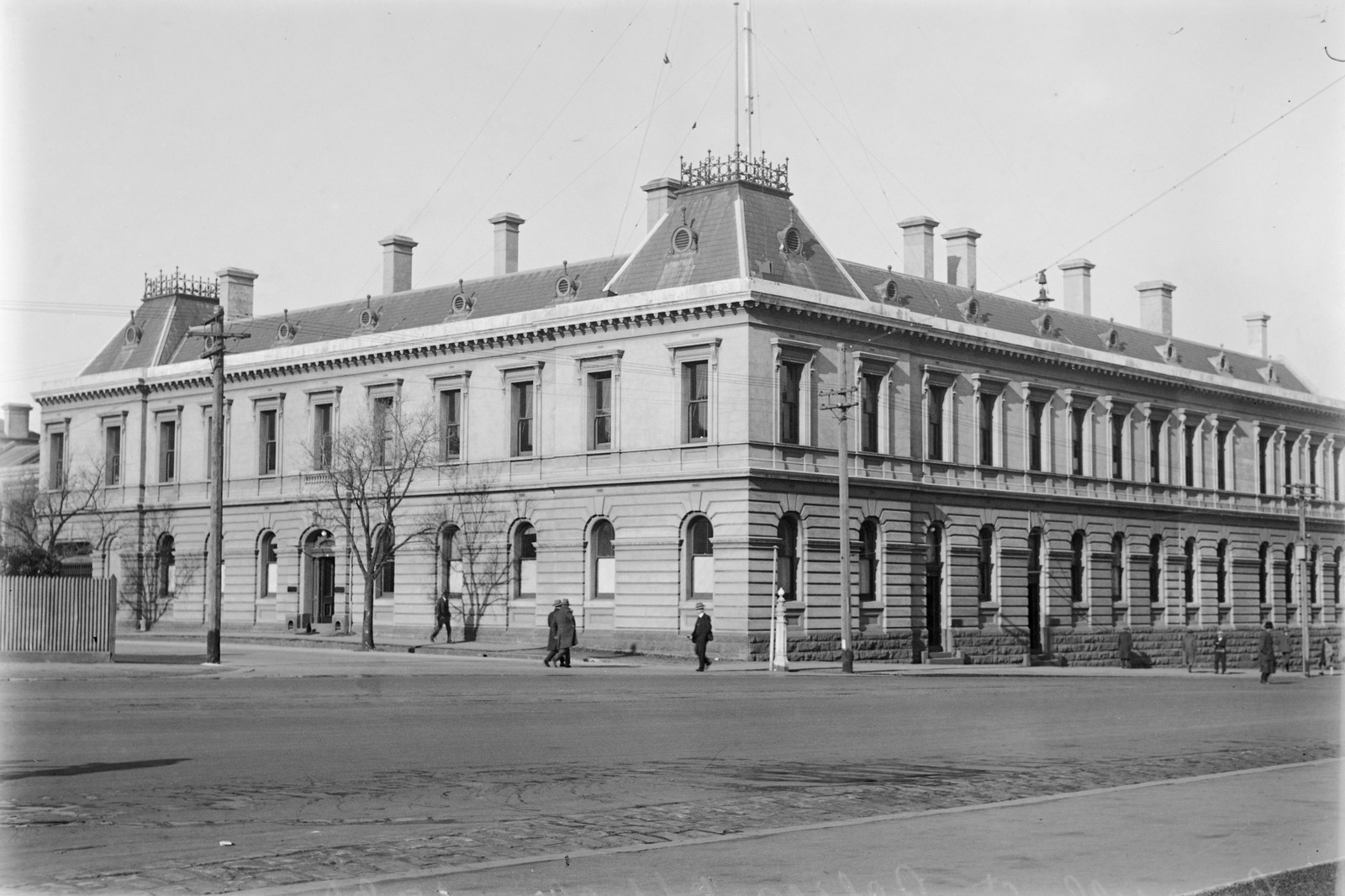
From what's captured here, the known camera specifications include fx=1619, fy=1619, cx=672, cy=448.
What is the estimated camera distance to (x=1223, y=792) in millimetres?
14023

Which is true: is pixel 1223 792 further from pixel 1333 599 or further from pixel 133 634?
pixel 1333 599

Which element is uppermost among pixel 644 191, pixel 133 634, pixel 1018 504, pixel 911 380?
pixel 644 191

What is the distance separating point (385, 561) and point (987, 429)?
2085 centimetres

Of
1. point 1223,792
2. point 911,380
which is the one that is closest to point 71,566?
point 911,380

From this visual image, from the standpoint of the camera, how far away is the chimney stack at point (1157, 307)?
7225 cm

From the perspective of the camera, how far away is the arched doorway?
191 feet

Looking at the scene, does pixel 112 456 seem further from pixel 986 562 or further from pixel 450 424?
pixel 986 562

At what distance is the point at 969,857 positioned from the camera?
10.3 metres

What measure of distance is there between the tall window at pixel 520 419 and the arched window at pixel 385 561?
4.80 meters

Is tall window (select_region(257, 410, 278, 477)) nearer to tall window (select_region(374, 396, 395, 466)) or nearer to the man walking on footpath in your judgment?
tall window (select_region(374, 396, 395, 466))

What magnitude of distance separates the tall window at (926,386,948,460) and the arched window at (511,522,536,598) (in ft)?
43.6

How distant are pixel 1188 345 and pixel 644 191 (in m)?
31.2

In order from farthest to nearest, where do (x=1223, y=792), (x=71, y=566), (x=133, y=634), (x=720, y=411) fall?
(x=71, y=566) → (x=133, y=634) → (x=720, y=411) → (x=1223, y=792)

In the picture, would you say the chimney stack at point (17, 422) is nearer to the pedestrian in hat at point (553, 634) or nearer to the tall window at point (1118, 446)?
the tall window at point (1118, 446)
